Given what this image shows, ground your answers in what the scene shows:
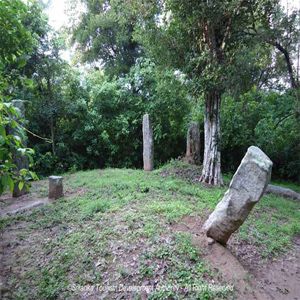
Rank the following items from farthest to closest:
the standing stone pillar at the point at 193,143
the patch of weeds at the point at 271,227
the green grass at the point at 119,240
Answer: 1. the standing stone pillar at the point at 193,143
2. the patch of weeds at the point at 271,227
3. the green grass at the point at 119,240

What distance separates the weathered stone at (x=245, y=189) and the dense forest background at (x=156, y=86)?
3534 millimetres

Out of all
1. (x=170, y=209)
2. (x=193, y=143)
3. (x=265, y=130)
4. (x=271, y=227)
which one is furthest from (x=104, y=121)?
(x=271, y=227)

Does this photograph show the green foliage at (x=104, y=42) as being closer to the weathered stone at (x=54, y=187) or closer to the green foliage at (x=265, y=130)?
the green foliage at (x=265, y=130)

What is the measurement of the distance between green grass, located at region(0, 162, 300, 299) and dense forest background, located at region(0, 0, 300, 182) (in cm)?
344

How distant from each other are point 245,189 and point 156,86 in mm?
8772

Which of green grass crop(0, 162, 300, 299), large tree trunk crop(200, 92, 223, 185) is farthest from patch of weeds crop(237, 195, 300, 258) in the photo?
large tree trunk crop(200, 92, 223, 185)

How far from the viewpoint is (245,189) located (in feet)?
9.30

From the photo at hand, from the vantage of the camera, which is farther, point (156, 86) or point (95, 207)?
point (156, 86)

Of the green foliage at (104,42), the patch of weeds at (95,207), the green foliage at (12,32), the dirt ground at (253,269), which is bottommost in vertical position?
the dirt ground at (253,269)

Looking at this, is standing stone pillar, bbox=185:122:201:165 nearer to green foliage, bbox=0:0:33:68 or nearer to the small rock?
the small rock

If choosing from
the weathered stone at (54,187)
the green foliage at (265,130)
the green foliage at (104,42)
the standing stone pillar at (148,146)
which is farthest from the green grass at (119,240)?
the green foliage at (104,42)

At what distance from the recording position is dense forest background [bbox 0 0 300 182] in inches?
255

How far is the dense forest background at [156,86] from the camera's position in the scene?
649cm

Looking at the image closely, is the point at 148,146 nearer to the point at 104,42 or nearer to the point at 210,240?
the point at 210,240
